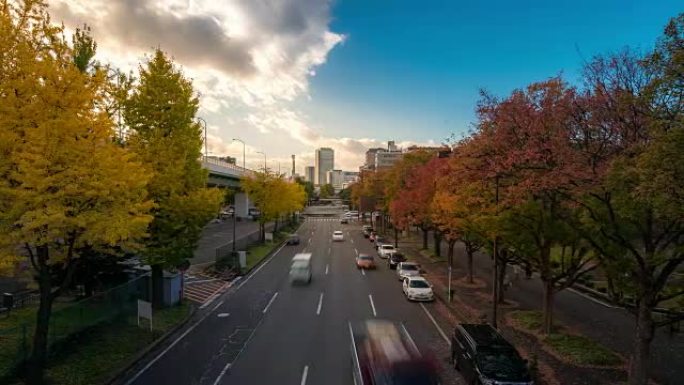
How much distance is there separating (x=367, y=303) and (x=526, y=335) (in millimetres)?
9427

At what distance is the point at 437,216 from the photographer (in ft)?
96.3

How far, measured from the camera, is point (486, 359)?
13.8 m

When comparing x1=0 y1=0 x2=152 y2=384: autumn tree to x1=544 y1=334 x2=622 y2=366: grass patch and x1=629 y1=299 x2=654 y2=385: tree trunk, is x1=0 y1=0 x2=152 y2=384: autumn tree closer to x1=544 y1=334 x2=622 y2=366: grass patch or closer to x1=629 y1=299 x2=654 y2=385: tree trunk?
x1=629 y1=299 x2=654 y2=385: tree trunk

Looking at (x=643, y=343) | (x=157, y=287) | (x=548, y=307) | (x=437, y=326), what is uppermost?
(x=643, y=343)

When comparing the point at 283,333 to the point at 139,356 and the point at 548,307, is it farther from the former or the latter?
the point at 548,307

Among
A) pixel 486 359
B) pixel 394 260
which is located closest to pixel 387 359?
pixel 486 359

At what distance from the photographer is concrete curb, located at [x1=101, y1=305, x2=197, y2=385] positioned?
14.8 m

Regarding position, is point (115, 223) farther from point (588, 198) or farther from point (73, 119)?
point (588, 198)

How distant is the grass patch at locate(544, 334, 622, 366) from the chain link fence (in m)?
19.6

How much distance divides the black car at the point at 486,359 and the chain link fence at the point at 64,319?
585 inches

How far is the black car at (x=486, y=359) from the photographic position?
13.1m

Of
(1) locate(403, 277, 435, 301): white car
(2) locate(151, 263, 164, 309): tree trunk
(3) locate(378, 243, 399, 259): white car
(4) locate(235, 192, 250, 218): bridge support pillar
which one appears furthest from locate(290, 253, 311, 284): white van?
(4) locate(235, 192, 250, 218): bridge support pillar

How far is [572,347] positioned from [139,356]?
57.5ft

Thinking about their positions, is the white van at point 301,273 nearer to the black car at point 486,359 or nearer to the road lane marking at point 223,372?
the road lane marking at point 223,372
